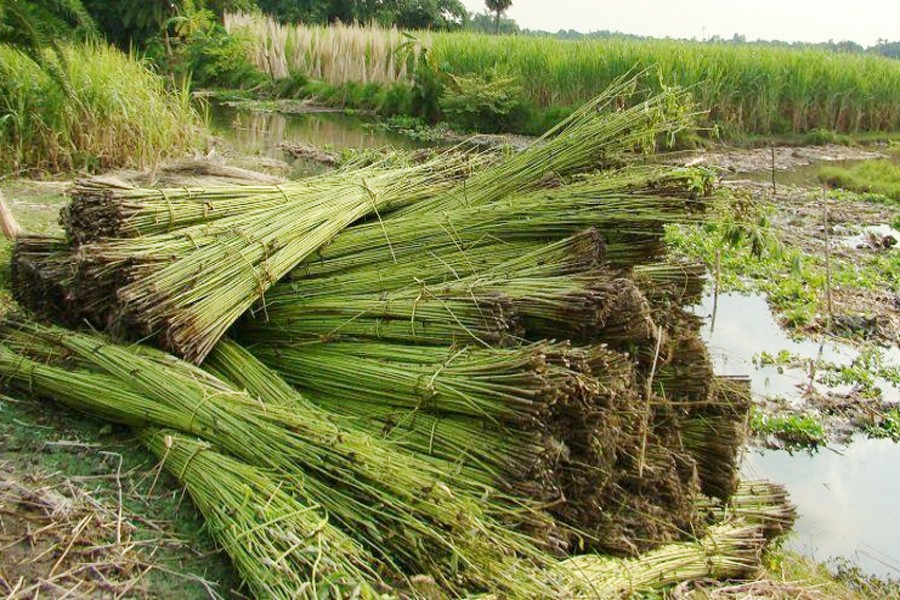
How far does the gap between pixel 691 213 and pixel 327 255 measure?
1.58 meters

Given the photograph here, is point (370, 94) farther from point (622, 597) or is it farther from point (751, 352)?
point (622, 597)

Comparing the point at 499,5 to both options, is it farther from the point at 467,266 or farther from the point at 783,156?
the point at 467,266

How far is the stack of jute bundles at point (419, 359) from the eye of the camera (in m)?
2.54

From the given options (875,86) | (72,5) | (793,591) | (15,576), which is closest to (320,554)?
(15,576)

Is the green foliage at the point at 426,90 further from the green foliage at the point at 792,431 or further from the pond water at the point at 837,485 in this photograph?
the green foliage at the point at 792,431

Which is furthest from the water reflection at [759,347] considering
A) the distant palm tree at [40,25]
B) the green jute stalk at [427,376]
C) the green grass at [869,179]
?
the green grass at [869,179]

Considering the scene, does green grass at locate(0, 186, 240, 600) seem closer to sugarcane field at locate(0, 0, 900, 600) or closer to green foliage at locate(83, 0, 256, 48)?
sugarcane field at locate(0, 0, 900, 600)

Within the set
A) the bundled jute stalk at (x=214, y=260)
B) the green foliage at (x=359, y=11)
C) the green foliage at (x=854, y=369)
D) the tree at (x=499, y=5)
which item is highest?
the tree at (x=499, y=5)

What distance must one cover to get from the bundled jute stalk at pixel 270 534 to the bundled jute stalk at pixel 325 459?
7 cm

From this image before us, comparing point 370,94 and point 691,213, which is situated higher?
point 370,94

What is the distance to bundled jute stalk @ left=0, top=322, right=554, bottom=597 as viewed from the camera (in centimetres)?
242

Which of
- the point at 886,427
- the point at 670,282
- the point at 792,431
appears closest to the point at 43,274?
the point at 670,282

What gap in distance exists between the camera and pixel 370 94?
1864 centimetres

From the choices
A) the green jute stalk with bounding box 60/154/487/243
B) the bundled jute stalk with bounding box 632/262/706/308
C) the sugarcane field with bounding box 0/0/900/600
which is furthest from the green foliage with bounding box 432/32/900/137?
the green jute stalk with bounding box 60/154/487/243
